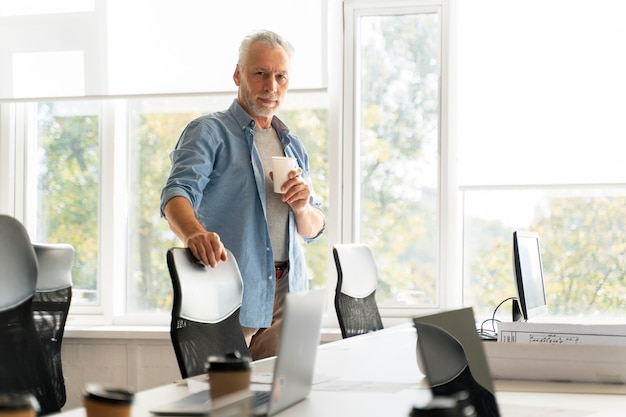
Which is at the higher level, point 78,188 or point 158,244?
point 78,188

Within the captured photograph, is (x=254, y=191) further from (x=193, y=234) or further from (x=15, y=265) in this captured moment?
(x=15, y=265)

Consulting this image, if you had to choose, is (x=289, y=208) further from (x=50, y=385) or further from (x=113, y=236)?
(x=113, y=236)

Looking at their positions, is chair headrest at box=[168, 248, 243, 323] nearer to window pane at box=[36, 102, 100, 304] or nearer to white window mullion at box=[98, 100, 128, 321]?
white window mullion at box=[98, 100, 128, 321]

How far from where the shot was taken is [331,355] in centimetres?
217

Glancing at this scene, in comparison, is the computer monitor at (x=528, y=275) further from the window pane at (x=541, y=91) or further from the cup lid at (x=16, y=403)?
the cup lid at (x=16, y=403)

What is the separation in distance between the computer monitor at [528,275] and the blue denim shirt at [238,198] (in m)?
0.76

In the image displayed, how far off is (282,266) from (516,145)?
1.71 metres

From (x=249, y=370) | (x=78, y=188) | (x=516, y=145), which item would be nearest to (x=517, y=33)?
(x=516, y=145)

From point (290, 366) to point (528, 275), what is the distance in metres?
1.73

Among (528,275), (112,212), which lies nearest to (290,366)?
(528,275)

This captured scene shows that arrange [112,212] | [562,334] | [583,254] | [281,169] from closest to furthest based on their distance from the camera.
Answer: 1. [562,334]
2. [281,169]
3. [583,254]
4. [112,212]

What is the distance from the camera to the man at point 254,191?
281 centimetres

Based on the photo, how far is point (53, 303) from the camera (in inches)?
114

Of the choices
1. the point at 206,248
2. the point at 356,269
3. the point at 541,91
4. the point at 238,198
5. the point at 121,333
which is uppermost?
the point at 541,91
